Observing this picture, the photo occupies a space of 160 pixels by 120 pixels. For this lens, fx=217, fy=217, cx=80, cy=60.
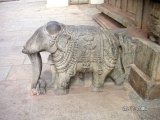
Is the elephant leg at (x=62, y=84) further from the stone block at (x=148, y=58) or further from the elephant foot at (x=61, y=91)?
the stone block at (x=148, y=58)

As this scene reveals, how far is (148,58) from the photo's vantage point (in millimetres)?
2471

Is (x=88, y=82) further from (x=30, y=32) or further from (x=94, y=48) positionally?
(x=30, y=32)

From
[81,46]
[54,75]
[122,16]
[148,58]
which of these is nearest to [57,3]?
[122,16]

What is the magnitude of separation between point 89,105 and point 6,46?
2.76 m

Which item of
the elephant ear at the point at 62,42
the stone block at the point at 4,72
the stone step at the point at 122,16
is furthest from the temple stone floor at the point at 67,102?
the stone step at the point at 122,16

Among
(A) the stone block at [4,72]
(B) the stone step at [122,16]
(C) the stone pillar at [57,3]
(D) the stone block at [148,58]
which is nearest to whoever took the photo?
(D) the stone block at [148,58]

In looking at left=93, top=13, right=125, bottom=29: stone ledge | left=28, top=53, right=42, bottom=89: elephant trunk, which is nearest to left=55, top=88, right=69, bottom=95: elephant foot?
left=28, top=53, right=42, bottom=89: elephant trunk

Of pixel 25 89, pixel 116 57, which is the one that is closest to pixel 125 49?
pixel 116 57

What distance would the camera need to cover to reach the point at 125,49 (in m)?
2.74

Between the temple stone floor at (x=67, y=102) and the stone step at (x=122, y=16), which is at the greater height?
the stone step at (x=122, y=16)

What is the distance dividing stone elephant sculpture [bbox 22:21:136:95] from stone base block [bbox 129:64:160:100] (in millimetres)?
294

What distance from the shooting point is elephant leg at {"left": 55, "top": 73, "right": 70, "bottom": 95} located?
253 centimetres

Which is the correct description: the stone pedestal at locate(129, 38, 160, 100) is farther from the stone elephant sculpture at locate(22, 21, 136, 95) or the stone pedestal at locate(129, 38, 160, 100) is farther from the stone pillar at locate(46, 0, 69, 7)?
the stone pillar at locate(46, 0, 69, 7)

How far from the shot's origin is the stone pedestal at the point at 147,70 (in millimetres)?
2373
